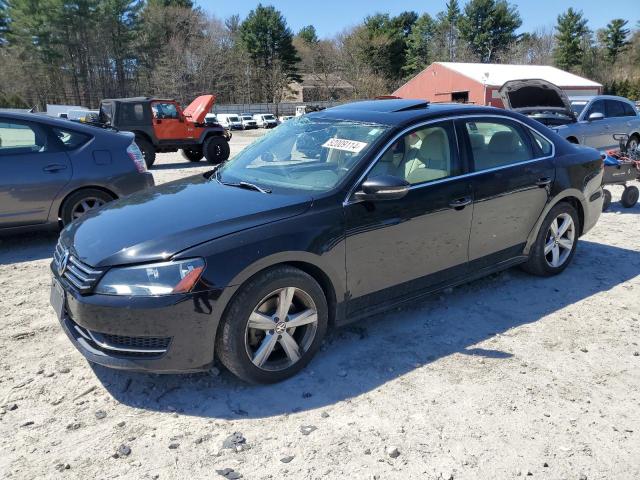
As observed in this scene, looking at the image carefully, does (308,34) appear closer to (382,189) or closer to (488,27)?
(488,27)

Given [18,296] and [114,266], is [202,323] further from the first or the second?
[18,296]

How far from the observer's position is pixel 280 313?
3127 mm

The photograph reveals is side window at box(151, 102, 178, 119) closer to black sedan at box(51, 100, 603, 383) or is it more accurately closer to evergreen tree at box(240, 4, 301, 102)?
black sedan at box(51, 100, 603, 383)

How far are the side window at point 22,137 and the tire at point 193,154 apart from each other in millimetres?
10464

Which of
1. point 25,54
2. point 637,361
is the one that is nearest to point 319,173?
point 637,361

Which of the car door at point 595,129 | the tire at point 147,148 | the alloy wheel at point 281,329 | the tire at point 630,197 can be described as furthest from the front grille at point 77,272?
the tire at point 147,148

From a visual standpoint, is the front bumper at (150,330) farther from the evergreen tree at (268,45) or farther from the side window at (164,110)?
the evergreen tree at (268,45)

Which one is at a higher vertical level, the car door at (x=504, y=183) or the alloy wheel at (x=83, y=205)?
the car door at (x=504, y=183)

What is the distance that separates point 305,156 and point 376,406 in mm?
1895

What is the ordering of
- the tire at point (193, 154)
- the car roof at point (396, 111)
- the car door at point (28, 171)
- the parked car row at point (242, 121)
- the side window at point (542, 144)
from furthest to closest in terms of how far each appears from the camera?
the parked car row at point (242, 121) < the tire at point (193, 154) < the car door at point (28, 171) < the side window at point (542, 144) < the car roof at point (396, 111)

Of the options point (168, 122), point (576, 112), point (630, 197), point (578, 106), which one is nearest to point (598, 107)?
point (578, 106)

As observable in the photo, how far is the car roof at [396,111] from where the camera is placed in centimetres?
393

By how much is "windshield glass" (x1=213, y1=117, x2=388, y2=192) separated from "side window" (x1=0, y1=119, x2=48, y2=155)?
9.44 ft

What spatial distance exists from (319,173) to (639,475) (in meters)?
2.47
